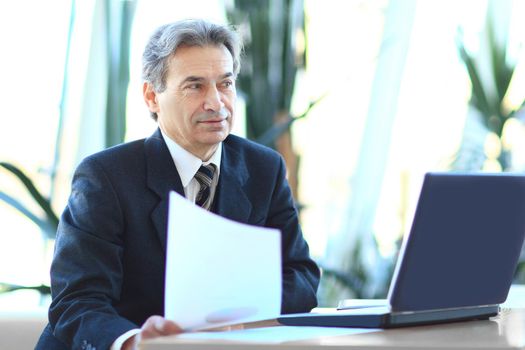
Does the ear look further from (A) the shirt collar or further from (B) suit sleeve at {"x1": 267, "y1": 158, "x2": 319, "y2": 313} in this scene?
(B) suit sleeve at {"x1": 267, "y1": 158, "x2": 319, "y2": 313}

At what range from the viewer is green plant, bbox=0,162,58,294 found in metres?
3.15

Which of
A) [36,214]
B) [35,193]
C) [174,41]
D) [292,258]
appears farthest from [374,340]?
[36,214]

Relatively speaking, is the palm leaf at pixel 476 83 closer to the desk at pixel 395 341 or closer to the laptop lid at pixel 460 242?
the laptop lid at pixel 460 242

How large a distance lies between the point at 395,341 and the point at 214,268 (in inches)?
10.2

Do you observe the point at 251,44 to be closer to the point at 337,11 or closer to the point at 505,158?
the point at 337,11

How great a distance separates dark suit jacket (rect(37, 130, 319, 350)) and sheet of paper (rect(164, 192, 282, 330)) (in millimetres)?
346

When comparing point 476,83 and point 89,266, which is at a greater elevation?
point 476,83

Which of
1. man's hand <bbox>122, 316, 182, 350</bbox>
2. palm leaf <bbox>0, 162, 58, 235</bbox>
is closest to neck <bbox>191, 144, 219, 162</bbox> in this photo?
man's hand <bbox>122, 316, 182, 350</bbox>

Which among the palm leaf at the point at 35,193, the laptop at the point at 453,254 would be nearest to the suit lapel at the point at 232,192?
the laptop at the point at 453,254

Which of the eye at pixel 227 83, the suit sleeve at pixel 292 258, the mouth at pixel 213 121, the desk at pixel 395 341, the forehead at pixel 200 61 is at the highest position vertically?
the forehead at pixel 200 61

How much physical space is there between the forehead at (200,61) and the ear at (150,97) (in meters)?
0.13

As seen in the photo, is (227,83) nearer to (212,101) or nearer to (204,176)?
(212,101)

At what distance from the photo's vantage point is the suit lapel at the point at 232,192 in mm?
2061

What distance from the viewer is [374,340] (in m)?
1.33
